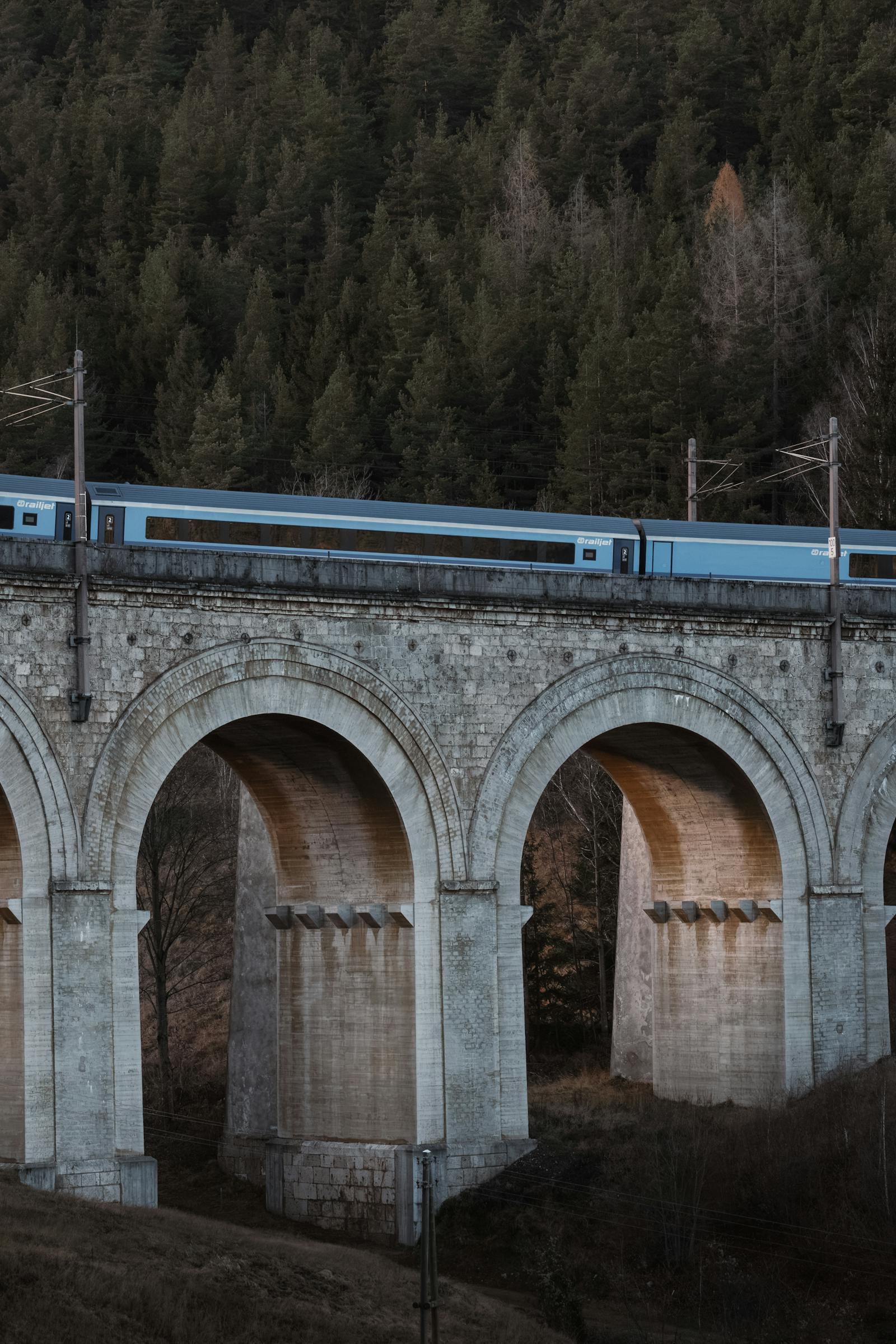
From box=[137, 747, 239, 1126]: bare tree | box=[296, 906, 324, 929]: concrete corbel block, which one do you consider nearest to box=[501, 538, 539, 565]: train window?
box=[296, 906, 324, 929]: concrete corbel block

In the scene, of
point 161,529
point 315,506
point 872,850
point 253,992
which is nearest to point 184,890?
point 253,992

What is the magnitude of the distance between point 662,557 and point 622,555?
0.88 metres

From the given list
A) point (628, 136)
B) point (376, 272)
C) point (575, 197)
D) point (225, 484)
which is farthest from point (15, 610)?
point (628, 136)

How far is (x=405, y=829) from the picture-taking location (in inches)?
1339

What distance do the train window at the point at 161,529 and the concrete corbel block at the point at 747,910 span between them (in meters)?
13.1

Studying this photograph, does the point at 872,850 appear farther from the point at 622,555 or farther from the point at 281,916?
the point at 281,916

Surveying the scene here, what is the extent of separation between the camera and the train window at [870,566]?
39406 millimetres

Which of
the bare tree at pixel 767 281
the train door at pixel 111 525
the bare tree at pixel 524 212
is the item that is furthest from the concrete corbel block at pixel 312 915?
the bare tree at pixel 524 212

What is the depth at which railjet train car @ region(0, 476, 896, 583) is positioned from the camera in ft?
108

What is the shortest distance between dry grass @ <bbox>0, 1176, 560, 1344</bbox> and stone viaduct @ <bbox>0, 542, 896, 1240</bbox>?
8.04 feet

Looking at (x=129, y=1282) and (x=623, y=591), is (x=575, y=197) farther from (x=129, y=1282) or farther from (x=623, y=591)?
(x=129, y=1282)

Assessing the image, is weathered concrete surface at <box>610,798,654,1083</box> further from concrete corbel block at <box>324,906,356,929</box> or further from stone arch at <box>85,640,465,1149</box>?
stone arch at <box>85,640,465,1149</box>

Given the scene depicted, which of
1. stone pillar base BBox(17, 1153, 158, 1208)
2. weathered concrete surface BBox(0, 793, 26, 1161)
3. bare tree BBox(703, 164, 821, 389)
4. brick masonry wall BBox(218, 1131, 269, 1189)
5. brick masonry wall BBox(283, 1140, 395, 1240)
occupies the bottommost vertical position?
brick masonry wall BBox(218, 1131, 269, 1189)

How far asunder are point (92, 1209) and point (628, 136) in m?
75.8
